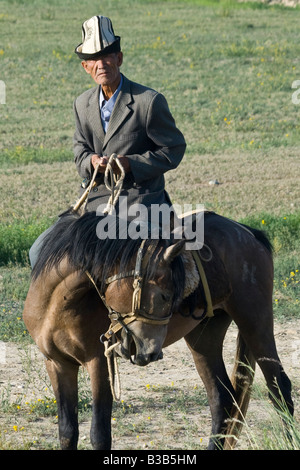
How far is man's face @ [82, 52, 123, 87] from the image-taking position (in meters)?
5.27

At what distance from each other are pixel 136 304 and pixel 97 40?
1.60 metres

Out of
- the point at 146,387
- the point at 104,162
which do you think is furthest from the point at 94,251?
the point at 146,387

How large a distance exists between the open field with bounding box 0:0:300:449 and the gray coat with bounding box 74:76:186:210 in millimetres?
1497

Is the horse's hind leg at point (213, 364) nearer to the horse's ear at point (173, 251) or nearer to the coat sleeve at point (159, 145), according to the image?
the coat sleeve at point (159, 145)

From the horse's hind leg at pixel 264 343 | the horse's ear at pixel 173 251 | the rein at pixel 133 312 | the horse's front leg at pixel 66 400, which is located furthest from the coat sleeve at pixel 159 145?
the horse's front leg at pixel 66 400

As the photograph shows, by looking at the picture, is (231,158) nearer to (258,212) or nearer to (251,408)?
(258,212)

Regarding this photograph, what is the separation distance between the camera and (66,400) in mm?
5121

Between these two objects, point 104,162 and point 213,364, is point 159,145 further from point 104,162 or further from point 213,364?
point 213,364

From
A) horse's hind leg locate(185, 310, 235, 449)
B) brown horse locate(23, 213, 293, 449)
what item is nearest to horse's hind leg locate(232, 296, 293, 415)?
brown horse locate(23, 213, 293, 449)

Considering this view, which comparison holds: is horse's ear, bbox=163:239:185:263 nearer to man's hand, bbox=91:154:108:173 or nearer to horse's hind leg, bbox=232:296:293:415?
man's hand, bbox=91:154:108:173
